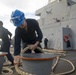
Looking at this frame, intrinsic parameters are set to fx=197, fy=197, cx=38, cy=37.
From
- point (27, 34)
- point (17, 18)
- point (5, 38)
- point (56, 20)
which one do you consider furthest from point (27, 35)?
point (56, 20)

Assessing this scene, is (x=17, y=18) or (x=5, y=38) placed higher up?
(x=17, y=18)

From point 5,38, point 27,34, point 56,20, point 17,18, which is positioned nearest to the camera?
point 17,18

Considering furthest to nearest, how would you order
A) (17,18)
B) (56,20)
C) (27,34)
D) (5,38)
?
(56,20), (5,38), (27,34), (17,18)

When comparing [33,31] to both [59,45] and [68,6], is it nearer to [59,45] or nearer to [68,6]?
[59,45]

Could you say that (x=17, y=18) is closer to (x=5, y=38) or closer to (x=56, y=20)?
(x=5, y=38)

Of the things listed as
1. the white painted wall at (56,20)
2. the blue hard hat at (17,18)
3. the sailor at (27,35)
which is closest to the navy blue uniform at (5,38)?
the sailor at (27,35)

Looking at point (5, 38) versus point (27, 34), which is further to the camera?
point (5, 38)

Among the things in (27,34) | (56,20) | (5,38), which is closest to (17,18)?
(27,34)

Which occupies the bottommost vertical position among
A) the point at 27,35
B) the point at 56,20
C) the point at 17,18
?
the point at 27,35

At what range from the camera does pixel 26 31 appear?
3693 millimetres

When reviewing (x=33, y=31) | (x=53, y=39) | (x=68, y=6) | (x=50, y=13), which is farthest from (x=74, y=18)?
(x=33, y=31)

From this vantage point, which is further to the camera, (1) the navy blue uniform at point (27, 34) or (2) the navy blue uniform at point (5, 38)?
(2) the navy blue uniform at point (5, 38)

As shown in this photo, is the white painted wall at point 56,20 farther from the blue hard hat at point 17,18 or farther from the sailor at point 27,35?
the blue hard hat at point 17,18

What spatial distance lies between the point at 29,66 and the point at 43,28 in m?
21.2
